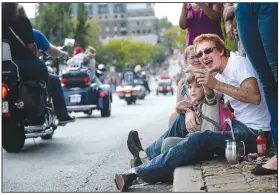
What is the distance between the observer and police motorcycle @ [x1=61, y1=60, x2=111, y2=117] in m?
13.9

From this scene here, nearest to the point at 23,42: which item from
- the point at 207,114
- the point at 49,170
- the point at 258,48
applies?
the point at 49,170

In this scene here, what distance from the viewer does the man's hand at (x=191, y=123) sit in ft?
16.6

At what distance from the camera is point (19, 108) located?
7676mm

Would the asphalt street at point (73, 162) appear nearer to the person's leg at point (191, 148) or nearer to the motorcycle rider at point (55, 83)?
the person's leg at point (191, 148)

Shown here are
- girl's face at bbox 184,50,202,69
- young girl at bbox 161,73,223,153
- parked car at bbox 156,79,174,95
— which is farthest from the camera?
parked car at bbox 156,79,174,95

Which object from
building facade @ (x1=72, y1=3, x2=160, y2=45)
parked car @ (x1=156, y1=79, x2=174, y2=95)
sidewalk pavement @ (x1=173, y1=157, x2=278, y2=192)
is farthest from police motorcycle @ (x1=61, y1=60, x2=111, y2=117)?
parked car @ (x1=156, y1=79, x2=174, y2=95)

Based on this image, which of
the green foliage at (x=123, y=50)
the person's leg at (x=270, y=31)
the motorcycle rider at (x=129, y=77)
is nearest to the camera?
the person's leg at (x=270, y=31)

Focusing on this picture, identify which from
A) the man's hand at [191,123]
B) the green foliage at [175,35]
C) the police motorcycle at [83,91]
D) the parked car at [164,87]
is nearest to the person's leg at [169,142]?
the man's hand at [191,123]

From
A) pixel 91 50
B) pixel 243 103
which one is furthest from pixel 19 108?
pixel 91 50

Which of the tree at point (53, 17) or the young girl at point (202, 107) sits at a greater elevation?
the tree at point (53, 17)

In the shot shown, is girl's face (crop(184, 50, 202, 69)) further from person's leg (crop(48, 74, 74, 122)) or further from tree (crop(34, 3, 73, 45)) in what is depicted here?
person's leg (crop(48, 74, 74, 122))

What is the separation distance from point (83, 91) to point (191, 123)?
961 cm

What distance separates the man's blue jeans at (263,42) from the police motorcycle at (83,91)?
31.1ft

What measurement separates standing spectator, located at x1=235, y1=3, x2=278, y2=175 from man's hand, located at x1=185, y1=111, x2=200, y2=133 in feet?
3.25
